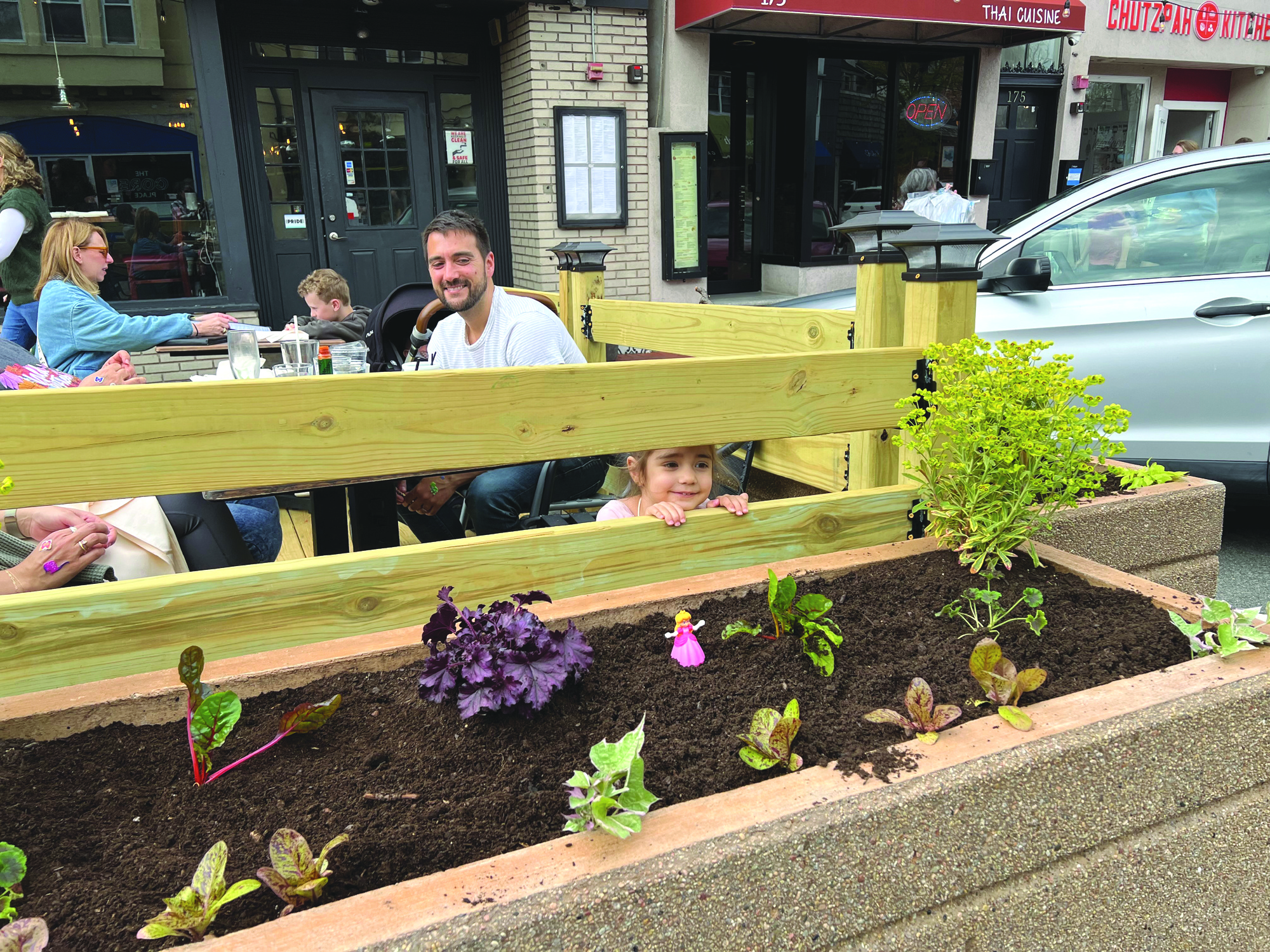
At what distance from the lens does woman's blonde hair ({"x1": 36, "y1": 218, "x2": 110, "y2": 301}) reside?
4027 millimetres

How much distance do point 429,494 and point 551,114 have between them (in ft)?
21.3

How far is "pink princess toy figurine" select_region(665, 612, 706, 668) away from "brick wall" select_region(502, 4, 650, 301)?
7.32 m

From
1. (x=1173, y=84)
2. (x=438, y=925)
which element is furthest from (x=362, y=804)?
(x=1173, y=84)

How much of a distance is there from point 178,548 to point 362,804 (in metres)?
1.61

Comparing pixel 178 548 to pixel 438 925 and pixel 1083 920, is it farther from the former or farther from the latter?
pixel 1083 920

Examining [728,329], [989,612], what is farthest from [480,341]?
[989,612]

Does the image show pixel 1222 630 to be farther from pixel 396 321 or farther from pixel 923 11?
pixel 923 11

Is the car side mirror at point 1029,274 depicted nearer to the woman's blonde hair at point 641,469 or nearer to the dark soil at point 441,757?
the woman's blonde hair at point 641,469

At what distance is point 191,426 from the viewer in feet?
5.25

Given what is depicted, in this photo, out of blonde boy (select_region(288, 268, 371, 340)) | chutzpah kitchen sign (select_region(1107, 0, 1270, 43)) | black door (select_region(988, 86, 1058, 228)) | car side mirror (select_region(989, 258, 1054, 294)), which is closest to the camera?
car side mirror (select_region(989, 258, 1054, 294))

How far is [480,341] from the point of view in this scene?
12.2 ft

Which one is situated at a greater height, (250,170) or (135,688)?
(250,170)

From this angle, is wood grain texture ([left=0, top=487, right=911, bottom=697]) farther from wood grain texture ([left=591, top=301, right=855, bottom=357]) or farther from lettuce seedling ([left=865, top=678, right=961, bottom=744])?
wood grain texture ([left=591, top=301, right=855, bottom=357])

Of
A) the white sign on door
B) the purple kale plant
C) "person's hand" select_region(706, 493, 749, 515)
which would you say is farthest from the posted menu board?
the purple kale plant
